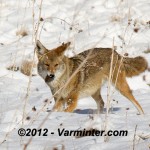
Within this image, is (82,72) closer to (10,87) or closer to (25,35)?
(10,87)

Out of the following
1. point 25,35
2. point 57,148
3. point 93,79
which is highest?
point 25,35

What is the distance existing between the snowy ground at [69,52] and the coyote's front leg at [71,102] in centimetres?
13

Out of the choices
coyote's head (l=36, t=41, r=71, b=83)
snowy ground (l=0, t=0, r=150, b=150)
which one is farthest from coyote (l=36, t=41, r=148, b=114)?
snowy ground (l=0, t=0, r=150, b=150)

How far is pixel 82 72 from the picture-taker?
672 cm

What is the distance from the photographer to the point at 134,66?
684 centimetres

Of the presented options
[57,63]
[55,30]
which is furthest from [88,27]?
[57,63]

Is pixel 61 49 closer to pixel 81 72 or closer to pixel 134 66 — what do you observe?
pixel 81 72

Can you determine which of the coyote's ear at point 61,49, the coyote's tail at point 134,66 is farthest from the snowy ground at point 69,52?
the coyote's tail at point 134,66

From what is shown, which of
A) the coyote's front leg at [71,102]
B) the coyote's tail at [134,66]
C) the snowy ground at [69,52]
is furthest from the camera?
the coyote's tail at [134,66]

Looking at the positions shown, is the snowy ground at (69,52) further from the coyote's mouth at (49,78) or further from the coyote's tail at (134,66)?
the coyote's tail at (134,66)

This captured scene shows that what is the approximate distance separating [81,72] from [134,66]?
30.9 inches

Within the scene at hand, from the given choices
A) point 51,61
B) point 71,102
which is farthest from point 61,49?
point 71,102

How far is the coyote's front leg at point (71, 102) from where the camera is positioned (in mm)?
6274

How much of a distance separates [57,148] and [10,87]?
164 inches
